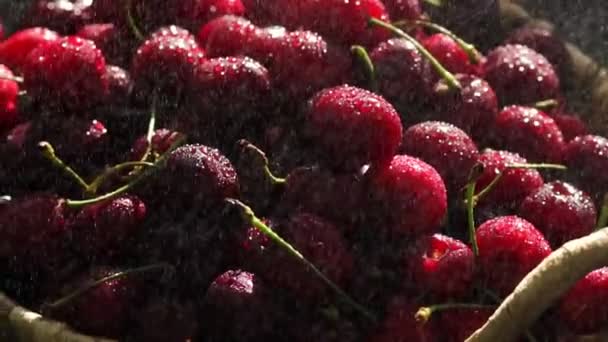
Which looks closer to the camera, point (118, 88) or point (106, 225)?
point (106, 225)

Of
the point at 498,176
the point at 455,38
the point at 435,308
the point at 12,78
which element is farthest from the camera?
the point at 455,38

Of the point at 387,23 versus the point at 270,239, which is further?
the point at 387,23

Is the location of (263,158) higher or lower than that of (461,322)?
higher

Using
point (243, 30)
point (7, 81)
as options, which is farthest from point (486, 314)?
point (7, 81)

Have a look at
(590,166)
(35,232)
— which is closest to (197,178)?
(35,232)

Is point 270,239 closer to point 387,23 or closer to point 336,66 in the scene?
point 336,66

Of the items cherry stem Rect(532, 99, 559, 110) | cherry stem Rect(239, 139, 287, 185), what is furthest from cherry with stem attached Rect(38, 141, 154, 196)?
cherry stem Rect(532, 99, 559, 110)

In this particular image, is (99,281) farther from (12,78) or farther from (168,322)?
(12,78)
